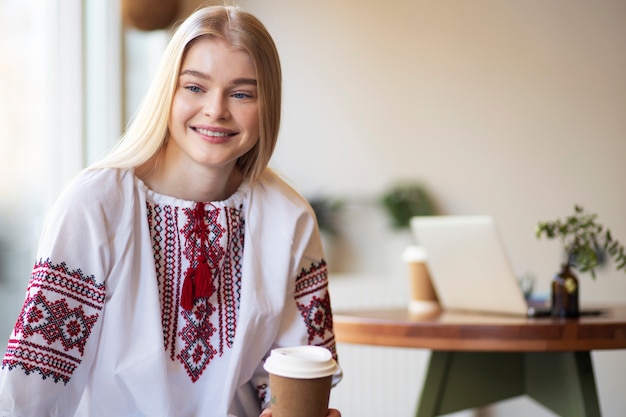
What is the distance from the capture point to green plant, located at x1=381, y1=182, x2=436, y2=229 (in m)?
4.18

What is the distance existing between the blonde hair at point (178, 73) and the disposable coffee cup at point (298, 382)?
430 millimetres

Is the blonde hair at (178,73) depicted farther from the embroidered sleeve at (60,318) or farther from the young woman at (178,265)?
the embroidered sleeve at (60,318)

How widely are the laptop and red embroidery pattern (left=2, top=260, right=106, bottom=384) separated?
4.96 feet

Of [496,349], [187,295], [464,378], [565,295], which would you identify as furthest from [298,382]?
[464,378]

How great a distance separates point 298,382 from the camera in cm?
114

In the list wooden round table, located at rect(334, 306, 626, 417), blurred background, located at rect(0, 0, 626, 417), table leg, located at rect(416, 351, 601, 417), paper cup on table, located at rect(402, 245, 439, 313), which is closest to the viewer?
wooden round table, located at rect(334, 306, 626, 417)

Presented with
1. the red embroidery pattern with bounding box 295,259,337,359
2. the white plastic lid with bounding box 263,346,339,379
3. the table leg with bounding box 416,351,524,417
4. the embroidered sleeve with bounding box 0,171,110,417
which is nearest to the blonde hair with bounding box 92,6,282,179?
the embroidered sleeve with bounding box 0,171,110,417

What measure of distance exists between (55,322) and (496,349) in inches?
52.7

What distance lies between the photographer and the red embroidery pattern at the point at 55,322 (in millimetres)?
1245

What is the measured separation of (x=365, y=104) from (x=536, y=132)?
860mm

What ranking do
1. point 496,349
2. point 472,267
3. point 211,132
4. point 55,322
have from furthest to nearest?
point 472,267, point 496,349, point 211,132, point 55,322

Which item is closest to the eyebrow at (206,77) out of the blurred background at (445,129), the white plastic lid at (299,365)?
the white plastic lid at (299,365)

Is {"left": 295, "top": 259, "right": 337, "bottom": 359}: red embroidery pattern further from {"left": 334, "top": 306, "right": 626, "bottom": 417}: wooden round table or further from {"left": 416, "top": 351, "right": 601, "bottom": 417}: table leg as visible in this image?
{"left": 416, "top": 351, "right": 601, "bottom": 417}: table leg

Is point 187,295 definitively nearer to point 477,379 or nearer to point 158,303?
point 158,303
